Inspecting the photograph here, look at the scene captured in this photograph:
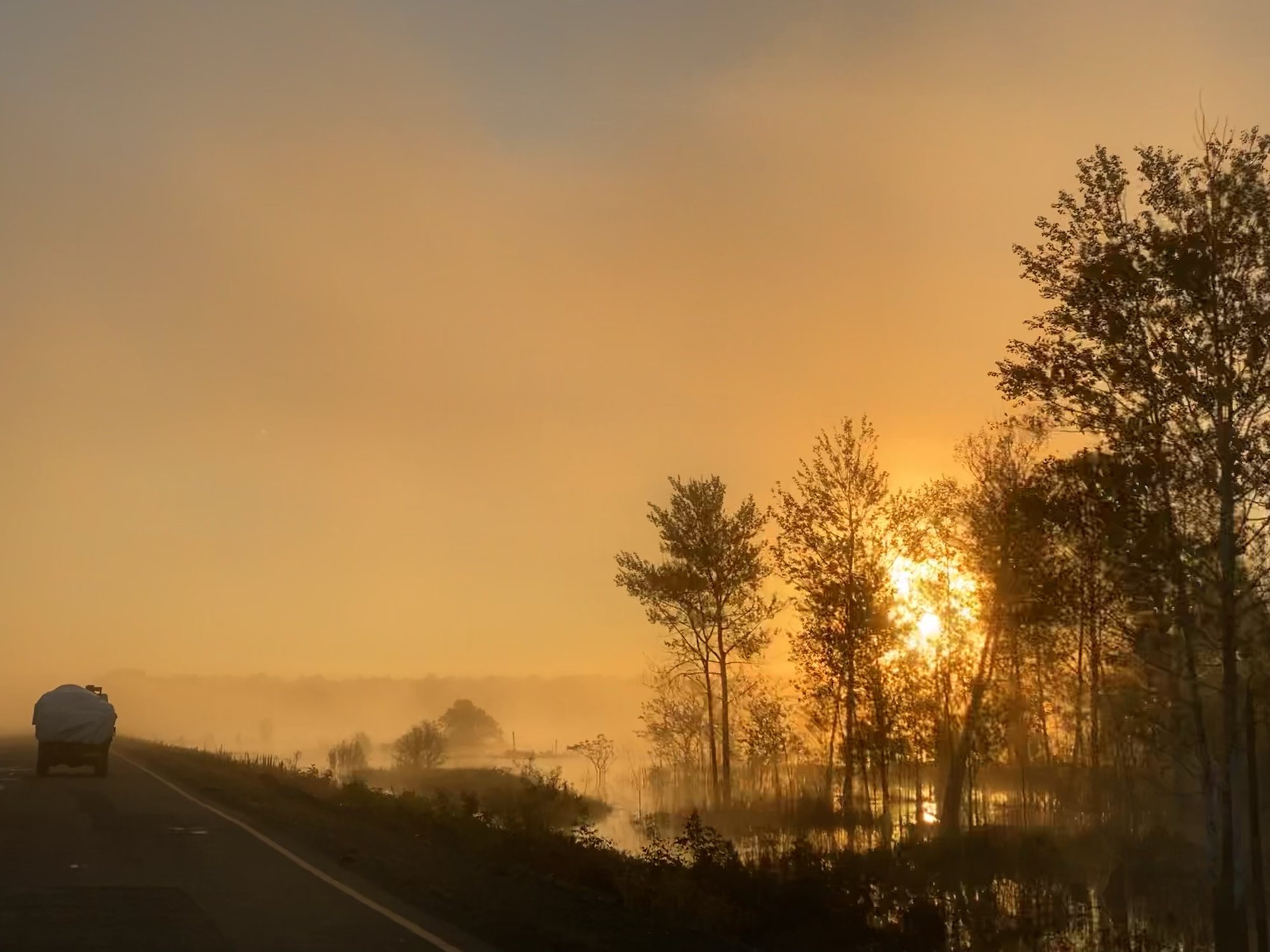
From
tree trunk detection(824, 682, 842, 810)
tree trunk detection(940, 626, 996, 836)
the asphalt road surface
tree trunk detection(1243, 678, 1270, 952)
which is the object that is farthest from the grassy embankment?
tree trunk detection(824, 682, 842, 810)

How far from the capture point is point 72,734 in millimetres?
45625

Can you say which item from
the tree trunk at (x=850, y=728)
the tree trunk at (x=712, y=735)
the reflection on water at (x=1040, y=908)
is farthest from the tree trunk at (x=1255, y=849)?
the tree trunk at (x=712, y=735)

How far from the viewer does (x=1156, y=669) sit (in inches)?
995

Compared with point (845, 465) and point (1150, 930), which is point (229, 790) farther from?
point (1150, 930)

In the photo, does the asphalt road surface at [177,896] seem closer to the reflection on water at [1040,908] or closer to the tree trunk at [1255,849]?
the reflection on water at [1040,908]

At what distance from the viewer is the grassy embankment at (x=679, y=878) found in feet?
57.1

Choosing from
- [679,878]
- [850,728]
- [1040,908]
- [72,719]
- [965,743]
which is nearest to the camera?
[679,878]

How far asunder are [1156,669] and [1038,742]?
36.0 m

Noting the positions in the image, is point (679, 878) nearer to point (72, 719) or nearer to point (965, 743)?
point (965, 743)

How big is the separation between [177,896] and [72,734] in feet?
110

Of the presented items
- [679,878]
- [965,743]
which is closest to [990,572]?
[965,743]

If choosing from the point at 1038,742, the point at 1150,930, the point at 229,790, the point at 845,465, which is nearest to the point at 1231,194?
the point at 1150,930

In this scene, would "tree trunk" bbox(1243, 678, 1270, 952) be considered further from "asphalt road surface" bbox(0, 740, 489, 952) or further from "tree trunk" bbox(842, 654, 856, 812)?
"tree trunk" bbox(842, 654, 856, 812)

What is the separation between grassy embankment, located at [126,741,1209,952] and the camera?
685 inches
